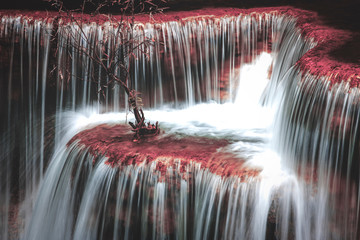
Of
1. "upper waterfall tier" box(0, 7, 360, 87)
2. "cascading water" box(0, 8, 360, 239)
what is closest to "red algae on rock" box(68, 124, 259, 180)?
"cascading water" box(0, 8, 360, 239)

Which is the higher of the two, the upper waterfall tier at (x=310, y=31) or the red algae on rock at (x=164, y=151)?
the upper waterfall tier at (x=310, y=31)

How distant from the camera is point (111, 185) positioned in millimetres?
4445

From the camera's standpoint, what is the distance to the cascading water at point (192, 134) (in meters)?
3.71

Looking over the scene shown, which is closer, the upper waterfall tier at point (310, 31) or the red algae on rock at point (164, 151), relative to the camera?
the upper waterfall tier at point (310, 31)

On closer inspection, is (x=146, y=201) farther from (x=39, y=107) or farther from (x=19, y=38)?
(x=19, y=38)

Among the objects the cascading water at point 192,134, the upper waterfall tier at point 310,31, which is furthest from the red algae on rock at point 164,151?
the upper waterfall tier at point 310,31

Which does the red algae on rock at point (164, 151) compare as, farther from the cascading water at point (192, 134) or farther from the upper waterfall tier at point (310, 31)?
the upper waterfall tier at point (310, 31)

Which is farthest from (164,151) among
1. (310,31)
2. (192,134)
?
(310,31)

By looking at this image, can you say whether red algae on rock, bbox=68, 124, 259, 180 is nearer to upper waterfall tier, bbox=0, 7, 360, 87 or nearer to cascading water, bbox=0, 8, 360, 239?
cascading water, bbox=0, 8, 360, 239

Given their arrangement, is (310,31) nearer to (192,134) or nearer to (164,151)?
(192,134)

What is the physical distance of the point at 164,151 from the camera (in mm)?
4527

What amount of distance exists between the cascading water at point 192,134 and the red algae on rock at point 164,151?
0.07 metres

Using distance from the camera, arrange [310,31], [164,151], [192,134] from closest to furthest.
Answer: [164,151] < [192,134] < [310,31]

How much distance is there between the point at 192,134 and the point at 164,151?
861mm
